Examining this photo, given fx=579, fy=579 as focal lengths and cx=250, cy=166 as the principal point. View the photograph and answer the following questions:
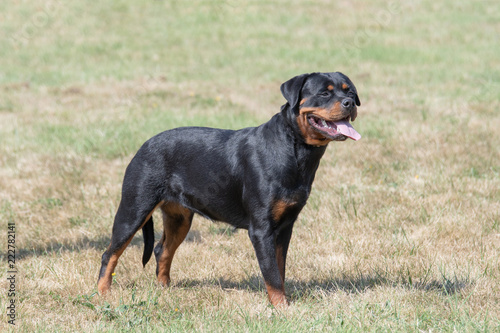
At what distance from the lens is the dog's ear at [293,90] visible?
387 centimetres

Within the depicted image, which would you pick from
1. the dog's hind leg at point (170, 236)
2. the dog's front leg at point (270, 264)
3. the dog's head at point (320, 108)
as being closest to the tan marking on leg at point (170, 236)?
the dog's hind leg at point (170, 236)

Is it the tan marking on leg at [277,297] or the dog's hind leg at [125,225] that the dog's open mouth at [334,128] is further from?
the dog's hind leg at [125,225]

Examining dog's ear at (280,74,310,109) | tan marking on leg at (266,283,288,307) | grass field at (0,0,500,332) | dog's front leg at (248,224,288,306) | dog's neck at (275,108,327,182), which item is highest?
dog's ear at (280,74,310,109)

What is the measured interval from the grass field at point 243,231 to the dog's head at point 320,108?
3.80ft

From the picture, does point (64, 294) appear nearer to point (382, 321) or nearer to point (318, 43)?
point (382, 321)

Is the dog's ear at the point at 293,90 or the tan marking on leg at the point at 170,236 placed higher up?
the dog's ear at the point at 293,90

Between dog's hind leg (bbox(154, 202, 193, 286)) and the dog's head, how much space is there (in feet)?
4.25

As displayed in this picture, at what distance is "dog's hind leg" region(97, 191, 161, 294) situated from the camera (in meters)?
4.36

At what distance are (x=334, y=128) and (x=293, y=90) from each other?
1.25 feet

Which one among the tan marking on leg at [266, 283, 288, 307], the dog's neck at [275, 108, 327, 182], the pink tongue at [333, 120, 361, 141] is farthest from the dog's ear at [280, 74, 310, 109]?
the tan marking on leg at [266, 283, 288, 307]

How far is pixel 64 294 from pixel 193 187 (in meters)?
1.25

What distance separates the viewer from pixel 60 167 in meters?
7.55

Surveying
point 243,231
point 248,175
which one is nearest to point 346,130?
point 248,175

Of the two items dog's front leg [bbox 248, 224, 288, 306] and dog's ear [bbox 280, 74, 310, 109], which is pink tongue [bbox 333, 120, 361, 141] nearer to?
dog's ear [bbox 280, 74, 310, 109]
